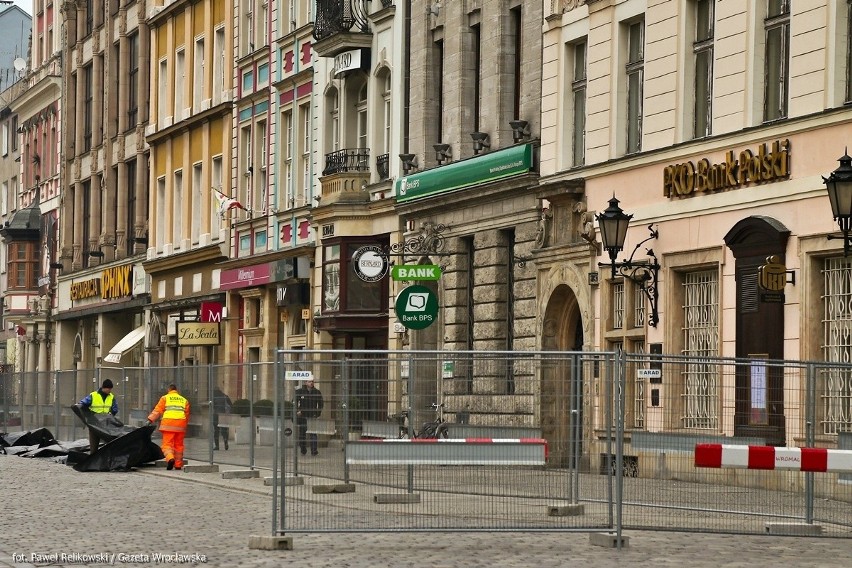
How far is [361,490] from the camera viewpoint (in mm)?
17031

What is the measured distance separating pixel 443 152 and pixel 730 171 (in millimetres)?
10987

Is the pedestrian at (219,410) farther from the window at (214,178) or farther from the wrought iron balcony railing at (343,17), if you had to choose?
the window at (214,178)

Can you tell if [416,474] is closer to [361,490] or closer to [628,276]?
[361,490]

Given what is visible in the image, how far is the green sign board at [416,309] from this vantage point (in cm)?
3008

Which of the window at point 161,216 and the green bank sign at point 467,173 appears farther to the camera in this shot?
the window at point 161,216

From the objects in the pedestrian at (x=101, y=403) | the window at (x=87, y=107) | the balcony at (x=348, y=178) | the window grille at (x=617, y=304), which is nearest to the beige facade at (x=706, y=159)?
the window grille at (x=617, y=304)

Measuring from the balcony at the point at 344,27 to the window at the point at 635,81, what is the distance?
11461 millimetres

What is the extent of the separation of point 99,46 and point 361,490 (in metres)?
51.3

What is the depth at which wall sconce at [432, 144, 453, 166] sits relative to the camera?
3734cm

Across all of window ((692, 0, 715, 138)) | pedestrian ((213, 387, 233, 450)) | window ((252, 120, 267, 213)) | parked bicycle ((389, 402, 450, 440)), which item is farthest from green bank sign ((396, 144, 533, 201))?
parked bicycle ((389, 402, 450, 440))

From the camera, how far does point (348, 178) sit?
41.8 metres

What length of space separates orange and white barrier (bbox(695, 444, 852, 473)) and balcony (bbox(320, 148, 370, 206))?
25124 mm

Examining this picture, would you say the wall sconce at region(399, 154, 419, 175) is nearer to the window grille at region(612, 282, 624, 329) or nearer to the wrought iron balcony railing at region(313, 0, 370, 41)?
the wrought iron balcony railing at region(313, 0, 370, 41)

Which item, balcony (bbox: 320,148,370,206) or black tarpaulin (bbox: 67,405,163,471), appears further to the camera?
balcony (bbox: 320,148,370,206)
